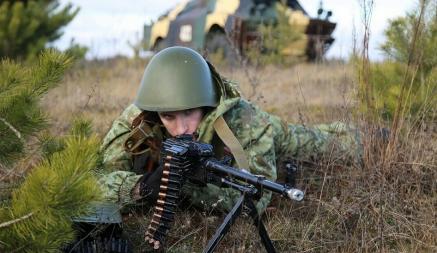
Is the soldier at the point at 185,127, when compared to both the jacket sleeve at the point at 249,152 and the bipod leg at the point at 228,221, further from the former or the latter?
the bipod leg at the point at 228,221

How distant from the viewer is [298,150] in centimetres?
407

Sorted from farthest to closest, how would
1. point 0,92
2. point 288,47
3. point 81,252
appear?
point 288,47, point 81,252, point 0,92

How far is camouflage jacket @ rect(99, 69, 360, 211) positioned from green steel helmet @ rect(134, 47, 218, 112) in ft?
0.34

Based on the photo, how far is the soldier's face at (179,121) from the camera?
125 inches

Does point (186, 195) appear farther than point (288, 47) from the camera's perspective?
No

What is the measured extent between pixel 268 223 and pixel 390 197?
0.64 metres

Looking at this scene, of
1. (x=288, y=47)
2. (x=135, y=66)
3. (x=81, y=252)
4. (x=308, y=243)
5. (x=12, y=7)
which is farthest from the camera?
(x=135, y=66)

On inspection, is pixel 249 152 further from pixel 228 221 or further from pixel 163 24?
pixel 163 24

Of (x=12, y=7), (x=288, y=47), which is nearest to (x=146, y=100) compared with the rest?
(x=12, y=7)

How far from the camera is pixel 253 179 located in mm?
2318

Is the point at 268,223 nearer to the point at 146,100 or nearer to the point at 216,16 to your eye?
the point at 146,100

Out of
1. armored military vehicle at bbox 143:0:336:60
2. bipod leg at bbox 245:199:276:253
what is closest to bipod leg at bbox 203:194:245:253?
bipod leg at bbox 245:199:276:253

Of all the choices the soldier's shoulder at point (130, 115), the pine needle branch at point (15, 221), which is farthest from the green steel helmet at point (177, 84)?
the pine needle branch at point (15, 221)

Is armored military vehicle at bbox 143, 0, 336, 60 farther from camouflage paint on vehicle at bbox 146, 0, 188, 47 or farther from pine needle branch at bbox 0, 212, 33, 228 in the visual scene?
pine needle branch at bbox 0, 212, 33, 228
